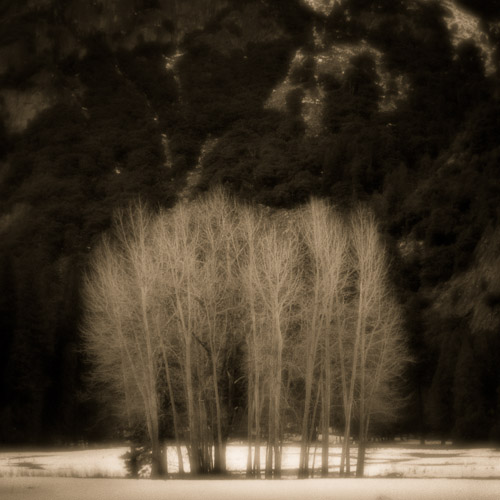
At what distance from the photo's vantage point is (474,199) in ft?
404

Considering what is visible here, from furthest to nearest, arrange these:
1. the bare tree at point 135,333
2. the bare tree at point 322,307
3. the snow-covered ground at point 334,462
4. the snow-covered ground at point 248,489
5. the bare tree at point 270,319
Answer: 1. the snow-covered ground at point 334,462
2. the bare tree at point 135,333
3. the bare tree at point 322,307
4. the bare tree at point 270,319
5. the snow-covered ground at point 248,489

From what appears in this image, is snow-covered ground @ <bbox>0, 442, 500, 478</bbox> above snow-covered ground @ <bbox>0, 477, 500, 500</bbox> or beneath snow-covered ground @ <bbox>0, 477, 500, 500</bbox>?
above

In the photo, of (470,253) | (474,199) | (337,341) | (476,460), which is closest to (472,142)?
(474,199)

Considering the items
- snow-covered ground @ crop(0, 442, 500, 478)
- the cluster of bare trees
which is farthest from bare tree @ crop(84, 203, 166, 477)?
snow-covered ground @ crop(0, 442, 500, 478)

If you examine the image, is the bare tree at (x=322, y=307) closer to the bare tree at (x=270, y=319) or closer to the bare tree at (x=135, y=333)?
the bare tree at (x=270, y=319)

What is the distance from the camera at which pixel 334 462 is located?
55.8 m

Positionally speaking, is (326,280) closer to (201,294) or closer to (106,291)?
(201,294)

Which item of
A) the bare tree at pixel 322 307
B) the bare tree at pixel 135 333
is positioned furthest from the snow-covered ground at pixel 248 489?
the bare tree at pixel 135 333

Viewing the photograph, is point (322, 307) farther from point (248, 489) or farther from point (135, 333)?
point (248, 489)

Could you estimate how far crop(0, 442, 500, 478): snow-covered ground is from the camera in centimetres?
4519

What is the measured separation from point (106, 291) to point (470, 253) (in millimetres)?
72970

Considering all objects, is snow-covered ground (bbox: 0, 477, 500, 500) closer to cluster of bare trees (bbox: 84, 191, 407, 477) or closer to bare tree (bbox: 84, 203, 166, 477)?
bare tree (bbox: 84, 203, 166, 477)

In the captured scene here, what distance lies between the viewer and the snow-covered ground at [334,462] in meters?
45.2

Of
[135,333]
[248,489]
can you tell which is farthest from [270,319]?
[248,489]
